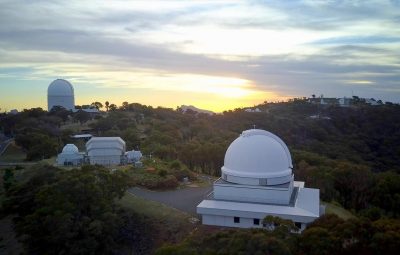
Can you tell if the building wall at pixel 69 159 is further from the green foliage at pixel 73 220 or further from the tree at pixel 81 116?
the tree at pixel 81 116

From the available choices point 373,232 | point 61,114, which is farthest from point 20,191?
point 61,114

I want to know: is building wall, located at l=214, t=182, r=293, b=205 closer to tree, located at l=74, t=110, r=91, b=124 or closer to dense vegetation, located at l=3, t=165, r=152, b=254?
dense vegetation, located at l=3, t=165, r=152, b=254

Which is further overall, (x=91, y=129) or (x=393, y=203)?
(x=91, y=129)

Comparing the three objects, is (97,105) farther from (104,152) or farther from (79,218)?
(79,218)

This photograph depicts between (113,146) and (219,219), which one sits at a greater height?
(113,146)

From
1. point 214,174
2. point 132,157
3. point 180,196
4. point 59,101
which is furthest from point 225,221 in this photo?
point 59,101

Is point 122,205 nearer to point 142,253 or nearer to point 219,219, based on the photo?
point 142,253
